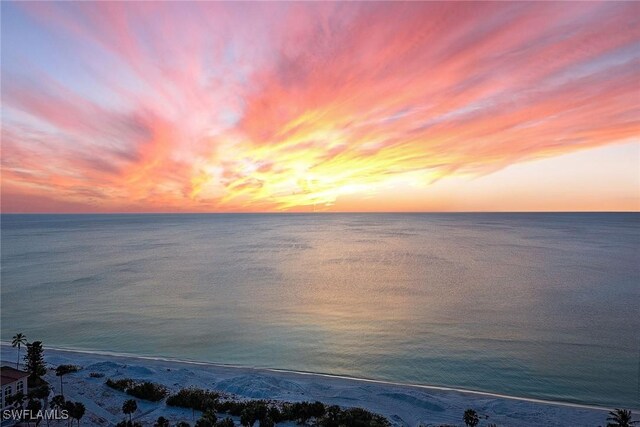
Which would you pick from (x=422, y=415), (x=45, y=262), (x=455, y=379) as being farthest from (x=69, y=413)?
(x=45, y=262)

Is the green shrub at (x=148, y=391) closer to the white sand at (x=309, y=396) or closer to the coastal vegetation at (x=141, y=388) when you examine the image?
the coastal vegetation at (x=141, y=388)

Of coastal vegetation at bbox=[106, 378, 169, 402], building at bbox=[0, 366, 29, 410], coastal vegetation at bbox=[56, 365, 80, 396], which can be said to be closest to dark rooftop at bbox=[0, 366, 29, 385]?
building at bbox=[0, 366, 29, 410]

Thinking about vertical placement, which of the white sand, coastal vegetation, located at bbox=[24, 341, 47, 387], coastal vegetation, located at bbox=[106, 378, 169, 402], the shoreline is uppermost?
coastal vegetation, located at bbox=[24, 341, 47, 387]

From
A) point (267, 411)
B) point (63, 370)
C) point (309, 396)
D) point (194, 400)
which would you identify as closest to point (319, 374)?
point (309, 396)

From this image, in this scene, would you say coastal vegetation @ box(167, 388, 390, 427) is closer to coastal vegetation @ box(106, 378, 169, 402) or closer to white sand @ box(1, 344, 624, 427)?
white sand @ box(1, 344, 624, 427)

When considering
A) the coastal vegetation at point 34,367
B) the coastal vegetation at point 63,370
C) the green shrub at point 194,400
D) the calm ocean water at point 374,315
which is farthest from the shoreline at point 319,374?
the coastal vegetation at point 34,367

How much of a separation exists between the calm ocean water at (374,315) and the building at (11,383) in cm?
1884

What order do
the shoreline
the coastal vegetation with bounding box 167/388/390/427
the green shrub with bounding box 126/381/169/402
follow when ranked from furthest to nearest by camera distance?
the shoreline
the green shrub with bounding box 126/381/169/402
the coastal vegetation with bounding box 167/388/390/427

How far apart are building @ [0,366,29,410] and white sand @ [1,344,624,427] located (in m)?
4.06

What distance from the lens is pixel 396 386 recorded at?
37.6 m

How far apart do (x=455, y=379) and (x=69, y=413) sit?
3817cm

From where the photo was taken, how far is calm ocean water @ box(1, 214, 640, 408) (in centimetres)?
4322

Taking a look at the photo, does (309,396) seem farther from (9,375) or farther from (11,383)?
(9,375)

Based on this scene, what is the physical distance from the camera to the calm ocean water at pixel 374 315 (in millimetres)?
43219
